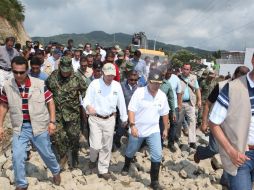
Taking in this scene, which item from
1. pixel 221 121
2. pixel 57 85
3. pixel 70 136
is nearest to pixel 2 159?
pixel 70 136

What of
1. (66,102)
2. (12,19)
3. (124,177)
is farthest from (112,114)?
(12,19)

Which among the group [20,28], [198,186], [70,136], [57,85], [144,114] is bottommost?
[198,186]

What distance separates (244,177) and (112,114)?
3239 mm

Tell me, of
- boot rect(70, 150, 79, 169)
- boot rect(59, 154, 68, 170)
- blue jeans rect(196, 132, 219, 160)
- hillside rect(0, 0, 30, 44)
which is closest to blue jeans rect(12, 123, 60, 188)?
boot rect(59, 154, 68, 170)

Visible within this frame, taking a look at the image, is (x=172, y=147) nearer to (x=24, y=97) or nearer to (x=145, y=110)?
(x=145, y=110)

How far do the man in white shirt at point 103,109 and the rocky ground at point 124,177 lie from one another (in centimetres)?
40

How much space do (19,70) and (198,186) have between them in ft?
12.0

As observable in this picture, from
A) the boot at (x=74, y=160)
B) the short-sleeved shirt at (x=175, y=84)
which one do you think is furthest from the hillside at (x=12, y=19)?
the boot at (x=74, y=160)

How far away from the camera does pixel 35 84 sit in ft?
16.5

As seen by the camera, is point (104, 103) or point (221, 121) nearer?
point (221, 121)

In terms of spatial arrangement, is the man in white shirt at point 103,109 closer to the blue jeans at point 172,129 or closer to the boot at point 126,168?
the boot at point 126,168

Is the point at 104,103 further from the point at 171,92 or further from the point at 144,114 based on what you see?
the point at 171,92

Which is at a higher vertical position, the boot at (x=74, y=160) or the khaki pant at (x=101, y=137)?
the khaki pant at (x=101, y=137)

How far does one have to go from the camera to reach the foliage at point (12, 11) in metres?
26.0
